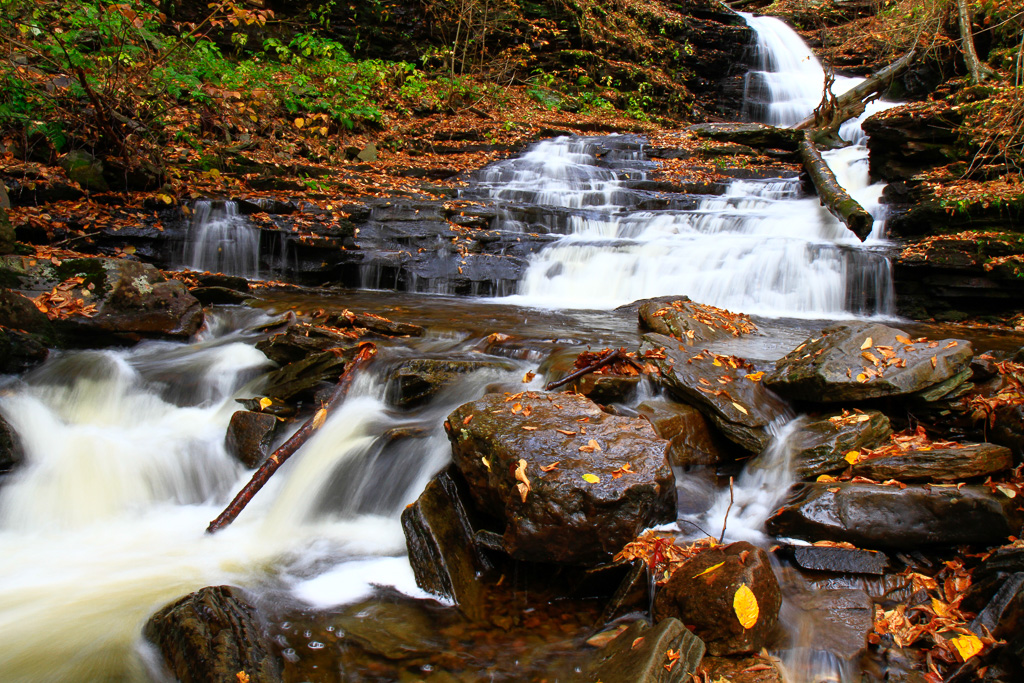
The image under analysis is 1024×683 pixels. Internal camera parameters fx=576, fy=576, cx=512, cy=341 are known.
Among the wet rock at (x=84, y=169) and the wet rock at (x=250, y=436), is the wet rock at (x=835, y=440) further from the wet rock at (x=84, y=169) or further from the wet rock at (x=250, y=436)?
Result: the wet rock at (x=84, y=169)

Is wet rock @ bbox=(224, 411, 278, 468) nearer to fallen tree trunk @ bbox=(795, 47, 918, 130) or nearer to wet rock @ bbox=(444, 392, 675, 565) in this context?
wet rock @ bbox=(444, 392, 675, 565)

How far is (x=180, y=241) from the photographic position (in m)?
9.41

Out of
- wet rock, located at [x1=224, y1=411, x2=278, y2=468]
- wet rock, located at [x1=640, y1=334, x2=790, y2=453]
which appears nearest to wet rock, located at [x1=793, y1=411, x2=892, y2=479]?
wet rock, located at [x1=640, y1=334, x2=790, y2=453]

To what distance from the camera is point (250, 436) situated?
4.76m

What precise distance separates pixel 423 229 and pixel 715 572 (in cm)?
861

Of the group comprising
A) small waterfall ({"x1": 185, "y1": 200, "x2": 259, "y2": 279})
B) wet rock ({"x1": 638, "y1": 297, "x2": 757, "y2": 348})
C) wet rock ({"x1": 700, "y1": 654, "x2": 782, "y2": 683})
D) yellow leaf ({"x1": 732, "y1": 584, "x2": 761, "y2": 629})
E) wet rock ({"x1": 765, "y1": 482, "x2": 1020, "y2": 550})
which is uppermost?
small waterfall ({"x1": 185, "y1": 200, "x2": 259, "y2": 279})

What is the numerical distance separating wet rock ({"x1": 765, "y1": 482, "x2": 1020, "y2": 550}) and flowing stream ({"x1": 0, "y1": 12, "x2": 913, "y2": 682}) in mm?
472

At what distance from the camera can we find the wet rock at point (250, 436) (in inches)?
186

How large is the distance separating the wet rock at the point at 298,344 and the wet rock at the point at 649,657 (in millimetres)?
3985

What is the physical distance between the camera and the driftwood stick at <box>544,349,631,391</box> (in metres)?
4.79

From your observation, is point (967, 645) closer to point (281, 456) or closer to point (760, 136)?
point (281, 456)

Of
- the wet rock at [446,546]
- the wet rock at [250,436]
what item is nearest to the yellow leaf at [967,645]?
the wet rock at [446,546]

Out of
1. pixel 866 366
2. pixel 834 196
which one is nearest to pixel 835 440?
pixel 866 366

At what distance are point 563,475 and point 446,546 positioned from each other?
2.78 ft
